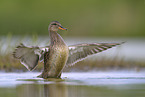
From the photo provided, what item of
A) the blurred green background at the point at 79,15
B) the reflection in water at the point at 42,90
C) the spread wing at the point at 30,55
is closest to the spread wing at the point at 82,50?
the spread wing at the point at 30,55

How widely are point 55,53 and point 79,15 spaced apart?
13.1m

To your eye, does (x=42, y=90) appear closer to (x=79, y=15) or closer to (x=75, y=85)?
(x=75, y=85)

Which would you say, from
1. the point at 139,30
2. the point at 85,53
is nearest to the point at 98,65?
the point at 85,53

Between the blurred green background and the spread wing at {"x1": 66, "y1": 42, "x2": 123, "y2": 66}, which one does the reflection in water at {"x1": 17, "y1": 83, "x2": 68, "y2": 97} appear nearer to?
the spread wing at {"x1": 66, "y1": 42, "x2": 123, "y2": 66}

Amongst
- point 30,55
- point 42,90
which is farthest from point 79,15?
point 42,90

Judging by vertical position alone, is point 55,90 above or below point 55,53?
below

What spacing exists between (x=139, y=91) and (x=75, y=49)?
230 cm

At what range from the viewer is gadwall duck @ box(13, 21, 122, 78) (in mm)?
7918

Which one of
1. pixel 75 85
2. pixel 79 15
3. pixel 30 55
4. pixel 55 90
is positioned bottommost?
pixel 55 90

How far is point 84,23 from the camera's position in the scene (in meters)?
19.9

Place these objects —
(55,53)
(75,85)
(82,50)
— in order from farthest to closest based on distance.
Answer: (82,50) < (55,53) < (75,85)

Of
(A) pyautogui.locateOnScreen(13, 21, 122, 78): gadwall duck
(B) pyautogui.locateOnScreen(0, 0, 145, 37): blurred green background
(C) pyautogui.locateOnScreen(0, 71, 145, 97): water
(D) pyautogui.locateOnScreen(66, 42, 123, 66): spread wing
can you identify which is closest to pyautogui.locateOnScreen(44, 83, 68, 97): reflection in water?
(C) pyautogui.locateOnScreen(0, 71, 145, 97): water

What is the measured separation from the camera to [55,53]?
7.95 metres

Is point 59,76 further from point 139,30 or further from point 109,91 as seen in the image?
point 139,30
